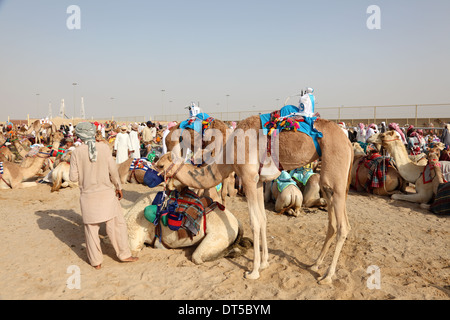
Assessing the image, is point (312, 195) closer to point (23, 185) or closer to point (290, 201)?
point (290, 201)

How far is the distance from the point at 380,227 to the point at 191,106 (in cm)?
471

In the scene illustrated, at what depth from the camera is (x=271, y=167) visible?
4301mm

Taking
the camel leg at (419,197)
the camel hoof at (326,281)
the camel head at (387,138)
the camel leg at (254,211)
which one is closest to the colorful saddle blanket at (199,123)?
the camel leg at (254,211)

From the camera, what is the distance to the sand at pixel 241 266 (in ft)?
12.2

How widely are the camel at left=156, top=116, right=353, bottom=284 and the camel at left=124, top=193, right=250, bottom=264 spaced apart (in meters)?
0.56

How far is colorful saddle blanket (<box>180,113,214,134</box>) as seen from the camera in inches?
241

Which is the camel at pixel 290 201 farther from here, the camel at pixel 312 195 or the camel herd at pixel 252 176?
the camel herd at pixel 252 176

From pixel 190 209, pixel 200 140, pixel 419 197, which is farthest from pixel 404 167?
pixel 190 209

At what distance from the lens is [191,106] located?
705 cm

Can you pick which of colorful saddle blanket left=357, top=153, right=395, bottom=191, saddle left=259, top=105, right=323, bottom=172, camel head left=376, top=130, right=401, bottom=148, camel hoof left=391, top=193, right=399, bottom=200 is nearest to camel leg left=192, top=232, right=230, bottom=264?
saddle left=259, top=105, right=323, bottom=172

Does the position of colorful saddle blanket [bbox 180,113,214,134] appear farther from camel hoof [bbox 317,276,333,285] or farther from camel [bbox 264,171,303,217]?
camel hoof [bbox 317,276,333,285]

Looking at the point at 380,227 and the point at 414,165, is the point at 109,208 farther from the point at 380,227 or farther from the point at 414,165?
the point at 414,165

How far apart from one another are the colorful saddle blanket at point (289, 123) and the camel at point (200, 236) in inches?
60.9

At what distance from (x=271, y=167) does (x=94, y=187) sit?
95.6 inches
